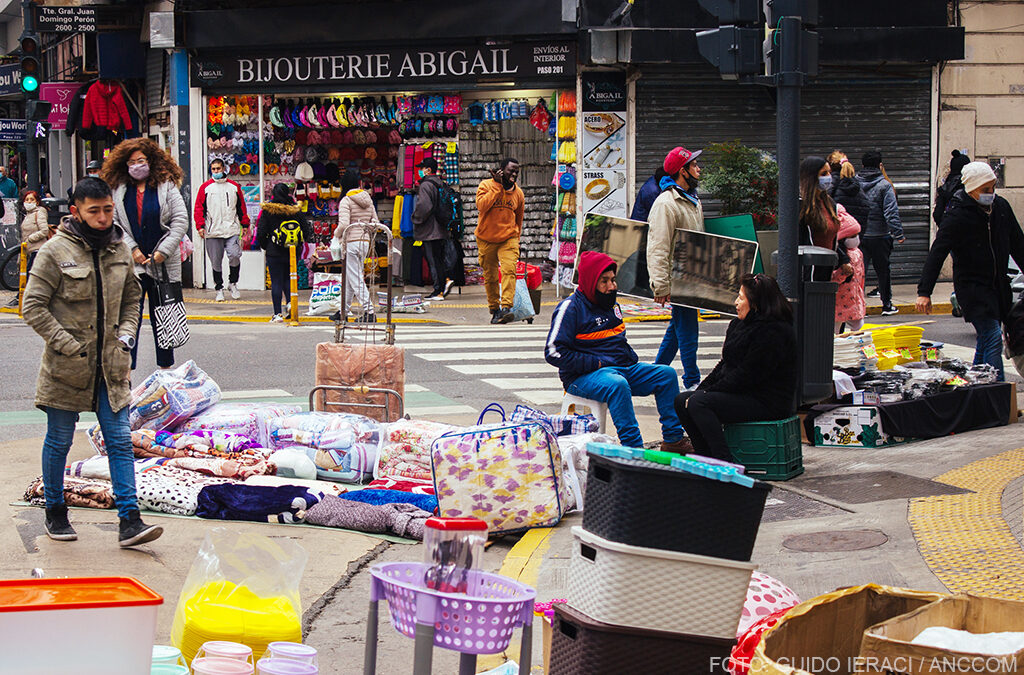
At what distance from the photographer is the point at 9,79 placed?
29.3 metres

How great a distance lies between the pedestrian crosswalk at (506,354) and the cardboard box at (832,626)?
661cm

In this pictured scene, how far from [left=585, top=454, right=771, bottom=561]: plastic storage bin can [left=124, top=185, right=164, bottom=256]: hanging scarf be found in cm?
677

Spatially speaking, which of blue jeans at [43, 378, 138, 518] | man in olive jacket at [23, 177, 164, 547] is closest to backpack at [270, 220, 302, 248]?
man in olive jacket at [23, 177, 164, 547]

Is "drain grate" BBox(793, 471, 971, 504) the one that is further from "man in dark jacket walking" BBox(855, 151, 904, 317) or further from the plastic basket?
"man in dark jacket walking" BBox(855, 151, 904, 317)

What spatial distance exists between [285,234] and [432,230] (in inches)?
127

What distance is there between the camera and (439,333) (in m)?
15.4

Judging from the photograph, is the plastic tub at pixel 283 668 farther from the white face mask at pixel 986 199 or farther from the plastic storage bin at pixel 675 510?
the white face mask at pixel 986 199

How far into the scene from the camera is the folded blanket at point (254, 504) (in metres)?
6.84

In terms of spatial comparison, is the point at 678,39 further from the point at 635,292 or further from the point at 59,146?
the point at 59,146

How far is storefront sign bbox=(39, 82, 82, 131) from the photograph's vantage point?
82.4 feet

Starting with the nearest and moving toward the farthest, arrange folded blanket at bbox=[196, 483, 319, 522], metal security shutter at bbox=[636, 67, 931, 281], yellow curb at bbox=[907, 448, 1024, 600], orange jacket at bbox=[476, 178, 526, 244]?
yellow curb at bbox=[907, 448, 1024, 600] < folded blanket at bbox=[196, 483, 319, 522] < orange jacket at bbox=[476, 178, 526, 244] < metal security shutter at bbox=[636, 67, 931, 281]

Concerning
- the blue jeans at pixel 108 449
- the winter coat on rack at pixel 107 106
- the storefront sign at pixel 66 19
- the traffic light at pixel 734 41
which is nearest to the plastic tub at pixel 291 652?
the blue jeans at pixel 108 449

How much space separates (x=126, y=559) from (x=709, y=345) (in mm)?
9133

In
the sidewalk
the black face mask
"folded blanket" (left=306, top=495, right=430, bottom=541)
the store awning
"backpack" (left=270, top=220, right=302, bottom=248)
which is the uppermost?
the store awning
